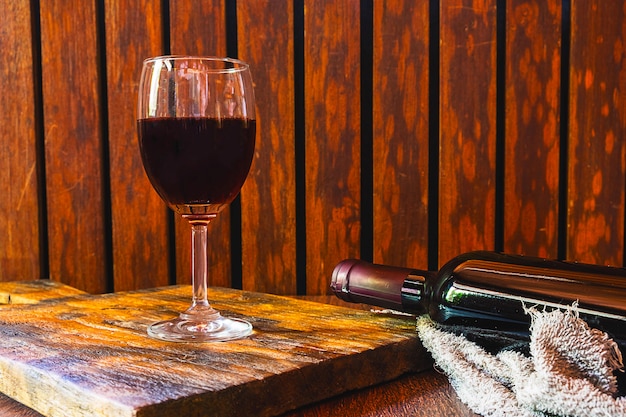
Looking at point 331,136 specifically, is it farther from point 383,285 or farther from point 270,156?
point 383,285

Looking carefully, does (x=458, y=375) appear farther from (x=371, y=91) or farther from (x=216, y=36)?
→ (x=216, y=36)

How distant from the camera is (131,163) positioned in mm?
1542

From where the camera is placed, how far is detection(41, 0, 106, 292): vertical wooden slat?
1.52 metres

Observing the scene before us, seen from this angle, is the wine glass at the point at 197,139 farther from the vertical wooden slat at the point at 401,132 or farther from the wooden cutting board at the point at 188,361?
the vertical wooden slat at the point at 401,132

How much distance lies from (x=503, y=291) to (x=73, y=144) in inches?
42.6

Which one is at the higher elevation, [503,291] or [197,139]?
[197,139]

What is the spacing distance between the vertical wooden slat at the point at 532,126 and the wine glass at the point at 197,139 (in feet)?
2.54

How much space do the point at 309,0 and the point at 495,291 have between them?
0.91 meters

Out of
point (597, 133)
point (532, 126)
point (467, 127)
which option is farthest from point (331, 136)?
point (597, 133)

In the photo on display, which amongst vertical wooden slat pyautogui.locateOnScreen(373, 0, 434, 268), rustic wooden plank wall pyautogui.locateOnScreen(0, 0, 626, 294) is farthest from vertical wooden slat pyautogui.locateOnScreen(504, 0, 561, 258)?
vertical wooden slat pyautogui.locateOnScreen(373, 0, 434, 268)

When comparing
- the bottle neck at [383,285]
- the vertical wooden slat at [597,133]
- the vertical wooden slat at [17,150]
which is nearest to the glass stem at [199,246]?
the bottle neck at [383,285]

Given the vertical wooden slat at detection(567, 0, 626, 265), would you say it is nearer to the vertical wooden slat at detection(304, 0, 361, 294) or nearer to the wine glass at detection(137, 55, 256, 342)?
the vertical wooden slat at detection(304, 0, 361, 294)

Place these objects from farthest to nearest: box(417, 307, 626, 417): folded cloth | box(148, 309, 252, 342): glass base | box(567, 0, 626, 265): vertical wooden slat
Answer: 1. box(567, 0, 626, 265): vertical wooden slat
2. box(148, 309, 252, 342): glass base
3. box(417, 307, 626, 417): folded cloth

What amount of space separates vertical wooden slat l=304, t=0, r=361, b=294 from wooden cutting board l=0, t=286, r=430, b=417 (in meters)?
0.49
